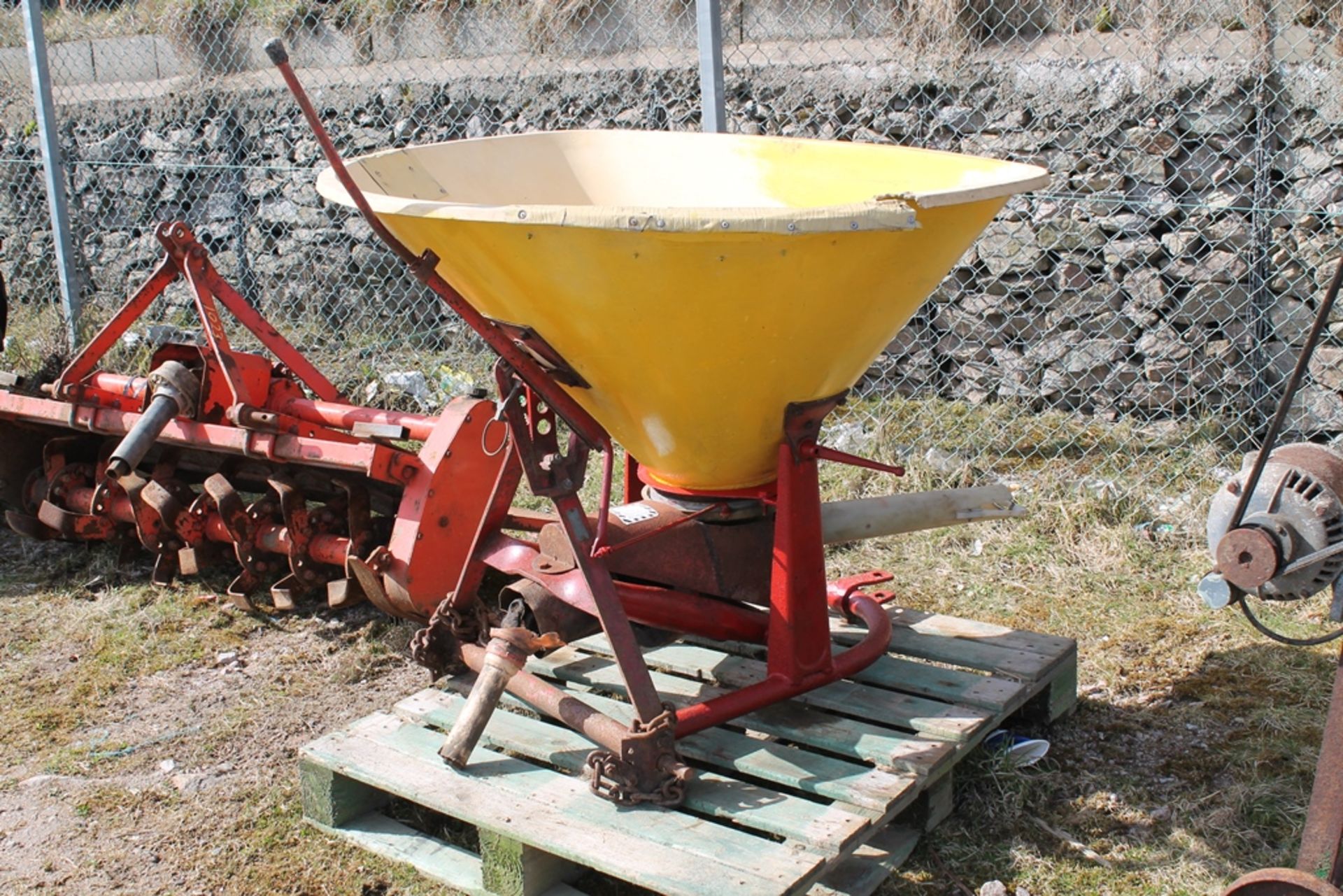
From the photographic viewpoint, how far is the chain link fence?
181 inches

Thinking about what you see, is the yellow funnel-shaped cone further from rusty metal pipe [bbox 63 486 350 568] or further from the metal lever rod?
rusty metal pipe [bbox 63 486 350 568]

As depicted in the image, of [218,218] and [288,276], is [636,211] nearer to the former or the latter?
[288,276]

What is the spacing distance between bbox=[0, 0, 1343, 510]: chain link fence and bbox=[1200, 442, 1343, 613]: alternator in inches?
93.5

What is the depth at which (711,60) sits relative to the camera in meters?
4.43

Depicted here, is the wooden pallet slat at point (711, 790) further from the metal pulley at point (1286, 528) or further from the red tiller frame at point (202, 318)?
the red tiller frame at point (202, 318)

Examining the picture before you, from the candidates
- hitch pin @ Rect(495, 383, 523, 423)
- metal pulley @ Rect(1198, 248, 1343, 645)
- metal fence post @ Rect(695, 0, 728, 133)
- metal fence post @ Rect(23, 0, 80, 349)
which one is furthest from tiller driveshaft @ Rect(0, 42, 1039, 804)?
metal fence post @ Rect(23, 0, 80, 349)

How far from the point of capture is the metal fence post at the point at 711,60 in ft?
14.5

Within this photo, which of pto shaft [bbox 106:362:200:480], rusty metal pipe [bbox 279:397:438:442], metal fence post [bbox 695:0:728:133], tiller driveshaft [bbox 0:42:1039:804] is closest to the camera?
tiller driveshaft [bbox 0:42:1039:804]

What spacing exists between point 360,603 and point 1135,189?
10.7 feet

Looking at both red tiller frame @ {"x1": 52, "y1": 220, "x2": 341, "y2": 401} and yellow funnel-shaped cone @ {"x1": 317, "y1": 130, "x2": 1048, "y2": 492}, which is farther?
red tiller frame @ {"x1": 52, "y1": 220, "x2": 341, "y2": 401}

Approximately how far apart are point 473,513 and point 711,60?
75.0 inches

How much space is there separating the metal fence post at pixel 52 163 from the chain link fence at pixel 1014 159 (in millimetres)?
344

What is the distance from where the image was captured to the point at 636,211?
7.46 feet

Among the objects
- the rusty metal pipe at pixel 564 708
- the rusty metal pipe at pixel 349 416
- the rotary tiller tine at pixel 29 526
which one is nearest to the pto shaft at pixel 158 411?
the rusty metal pipe at pixel 349 416
